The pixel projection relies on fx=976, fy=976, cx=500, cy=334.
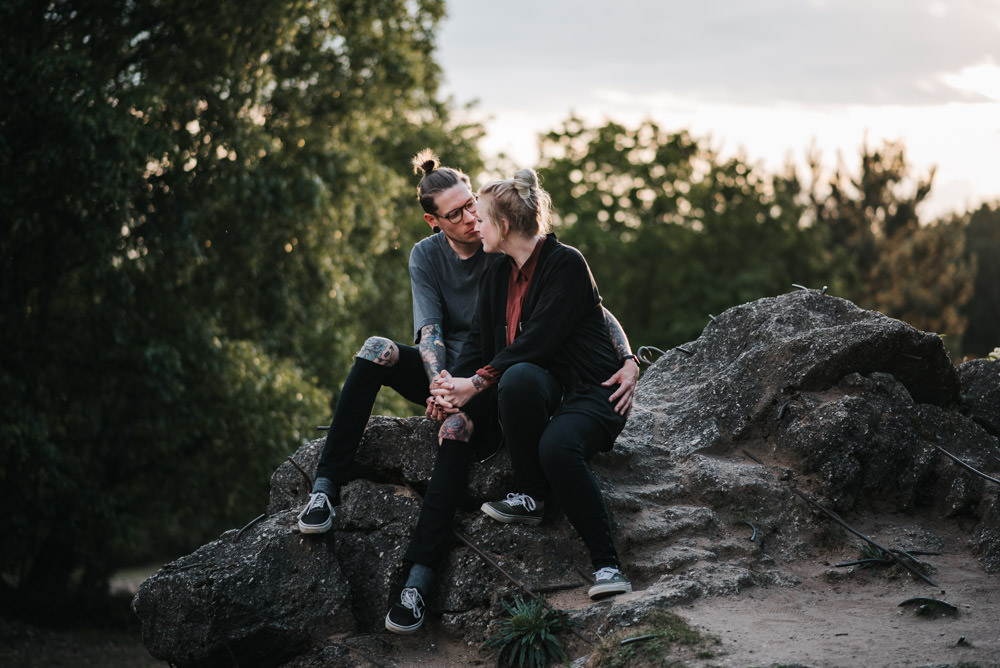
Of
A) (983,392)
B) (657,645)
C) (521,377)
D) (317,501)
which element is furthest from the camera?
(983,392)

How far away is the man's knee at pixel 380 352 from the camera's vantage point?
200 inches

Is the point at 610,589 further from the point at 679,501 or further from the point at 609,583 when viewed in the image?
the point at 679,501

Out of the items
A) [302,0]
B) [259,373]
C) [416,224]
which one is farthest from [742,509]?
[416,224]

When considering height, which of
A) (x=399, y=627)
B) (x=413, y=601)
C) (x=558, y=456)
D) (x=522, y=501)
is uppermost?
(x=558, y=456)

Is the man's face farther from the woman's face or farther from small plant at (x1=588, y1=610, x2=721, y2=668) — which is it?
small plant at (x1=588, y1=610, x2=721, y2=668)

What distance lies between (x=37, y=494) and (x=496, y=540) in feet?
30.0

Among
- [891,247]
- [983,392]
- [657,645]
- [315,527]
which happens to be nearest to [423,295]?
[315,527]

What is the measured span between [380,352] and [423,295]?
470 mm

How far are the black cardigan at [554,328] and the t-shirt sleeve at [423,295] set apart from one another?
296mm

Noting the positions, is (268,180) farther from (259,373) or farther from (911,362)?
(911,362)

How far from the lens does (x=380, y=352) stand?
5.07 metres

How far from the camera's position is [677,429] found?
602cm

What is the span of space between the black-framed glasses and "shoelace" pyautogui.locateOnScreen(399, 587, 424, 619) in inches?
77.8

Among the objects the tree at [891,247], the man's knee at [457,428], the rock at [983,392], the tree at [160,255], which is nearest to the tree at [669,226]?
the tree at [891,247]
